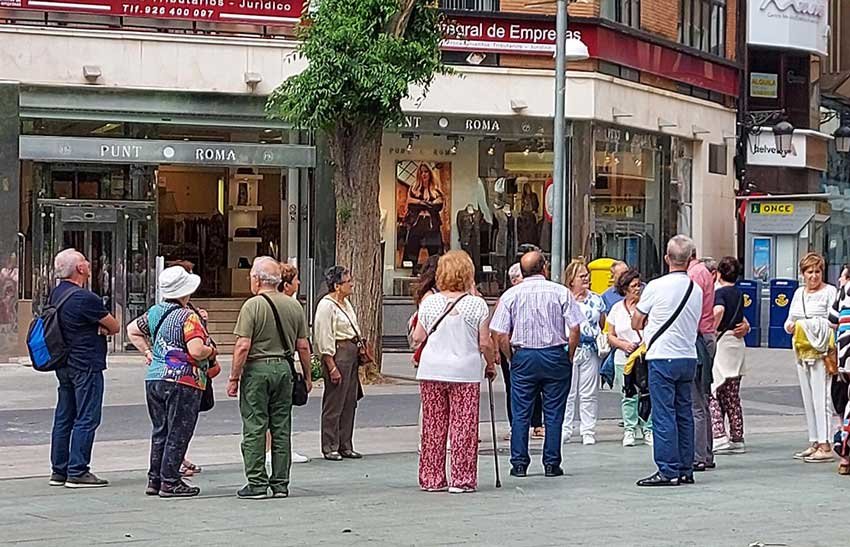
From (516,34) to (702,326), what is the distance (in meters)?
13.4

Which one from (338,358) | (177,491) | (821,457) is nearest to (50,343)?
(177,491)

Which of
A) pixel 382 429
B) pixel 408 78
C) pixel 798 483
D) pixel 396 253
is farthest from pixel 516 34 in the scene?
pixel 798 483

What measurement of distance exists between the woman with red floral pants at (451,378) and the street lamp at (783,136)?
68.7ft

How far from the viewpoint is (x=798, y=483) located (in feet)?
39.4

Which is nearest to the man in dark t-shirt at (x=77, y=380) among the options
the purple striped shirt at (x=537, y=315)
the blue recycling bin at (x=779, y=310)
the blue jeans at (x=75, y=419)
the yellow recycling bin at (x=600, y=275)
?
the blue jeans at (x=75, y=419)

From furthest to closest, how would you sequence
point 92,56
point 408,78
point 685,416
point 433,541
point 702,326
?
point 92,56 < point 408,78 < point 702,326 < point 685,416 < point 433,541

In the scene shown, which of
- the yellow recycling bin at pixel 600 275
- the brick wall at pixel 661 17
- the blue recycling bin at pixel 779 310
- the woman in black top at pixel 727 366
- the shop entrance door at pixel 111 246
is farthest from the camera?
the blue recycling bin at pixel 779 310

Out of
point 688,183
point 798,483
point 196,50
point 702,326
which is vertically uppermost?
point 196,50

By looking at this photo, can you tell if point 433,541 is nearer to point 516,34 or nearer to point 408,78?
point 408,78

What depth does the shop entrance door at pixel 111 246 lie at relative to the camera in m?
24.1

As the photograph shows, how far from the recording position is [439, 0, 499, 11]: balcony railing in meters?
25.6

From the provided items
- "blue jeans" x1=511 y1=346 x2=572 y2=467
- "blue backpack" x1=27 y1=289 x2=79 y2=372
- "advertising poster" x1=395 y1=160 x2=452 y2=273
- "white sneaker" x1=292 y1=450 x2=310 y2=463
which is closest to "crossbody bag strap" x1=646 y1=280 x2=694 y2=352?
"blue jeans" x1=511 y1=346 x2=572 y2=467

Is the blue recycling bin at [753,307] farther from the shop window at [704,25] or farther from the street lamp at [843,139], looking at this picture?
the shop window at [704,25]

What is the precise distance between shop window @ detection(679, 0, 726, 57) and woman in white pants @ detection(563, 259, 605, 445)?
15655 millimetres
